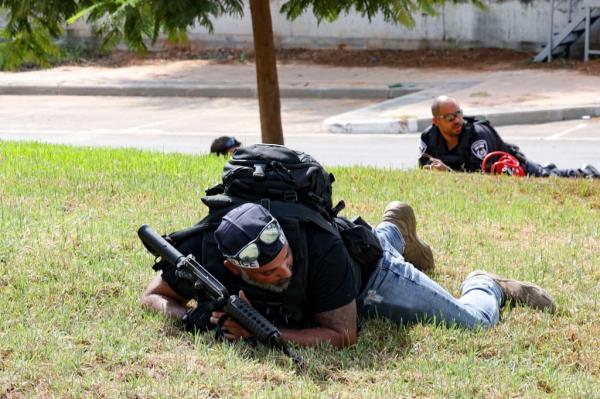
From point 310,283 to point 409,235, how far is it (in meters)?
1.39

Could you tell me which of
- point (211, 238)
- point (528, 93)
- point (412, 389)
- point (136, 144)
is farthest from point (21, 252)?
point (528, 93)

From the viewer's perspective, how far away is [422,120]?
13977 mm

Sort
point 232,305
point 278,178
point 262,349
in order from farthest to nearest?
point 278,178, point 262,349, point 232,305

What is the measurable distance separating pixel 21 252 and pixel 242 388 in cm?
219

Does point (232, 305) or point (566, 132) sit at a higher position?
point (232, 305)

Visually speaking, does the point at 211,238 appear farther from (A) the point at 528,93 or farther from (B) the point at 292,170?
(A) the point at 528,93

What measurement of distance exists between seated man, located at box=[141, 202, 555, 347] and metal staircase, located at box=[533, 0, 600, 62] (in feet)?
47.8

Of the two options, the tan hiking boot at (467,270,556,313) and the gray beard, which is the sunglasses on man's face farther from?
the gray beard

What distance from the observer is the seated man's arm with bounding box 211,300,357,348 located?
4.45 m

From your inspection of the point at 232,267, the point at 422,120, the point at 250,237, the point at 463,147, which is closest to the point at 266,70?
the point at 463,147

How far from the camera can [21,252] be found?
5801mm

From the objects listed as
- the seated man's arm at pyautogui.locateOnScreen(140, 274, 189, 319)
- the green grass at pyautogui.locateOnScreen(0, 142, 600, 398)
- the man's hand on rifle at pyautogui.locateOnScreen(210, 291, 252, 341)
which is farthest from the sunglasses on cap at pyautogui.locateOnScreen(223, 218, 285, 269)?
the seated man's arm at pyautogui.locateOnScreen(140, 274, 189, 319)

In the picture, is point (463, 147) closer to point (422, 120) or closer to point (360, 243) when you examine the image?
point (360, 243)

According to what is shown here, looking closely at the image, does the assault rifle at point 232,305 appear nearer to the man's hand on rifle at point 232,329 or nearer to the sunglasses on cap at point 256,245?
the man's hand on rifle at point 232,329
